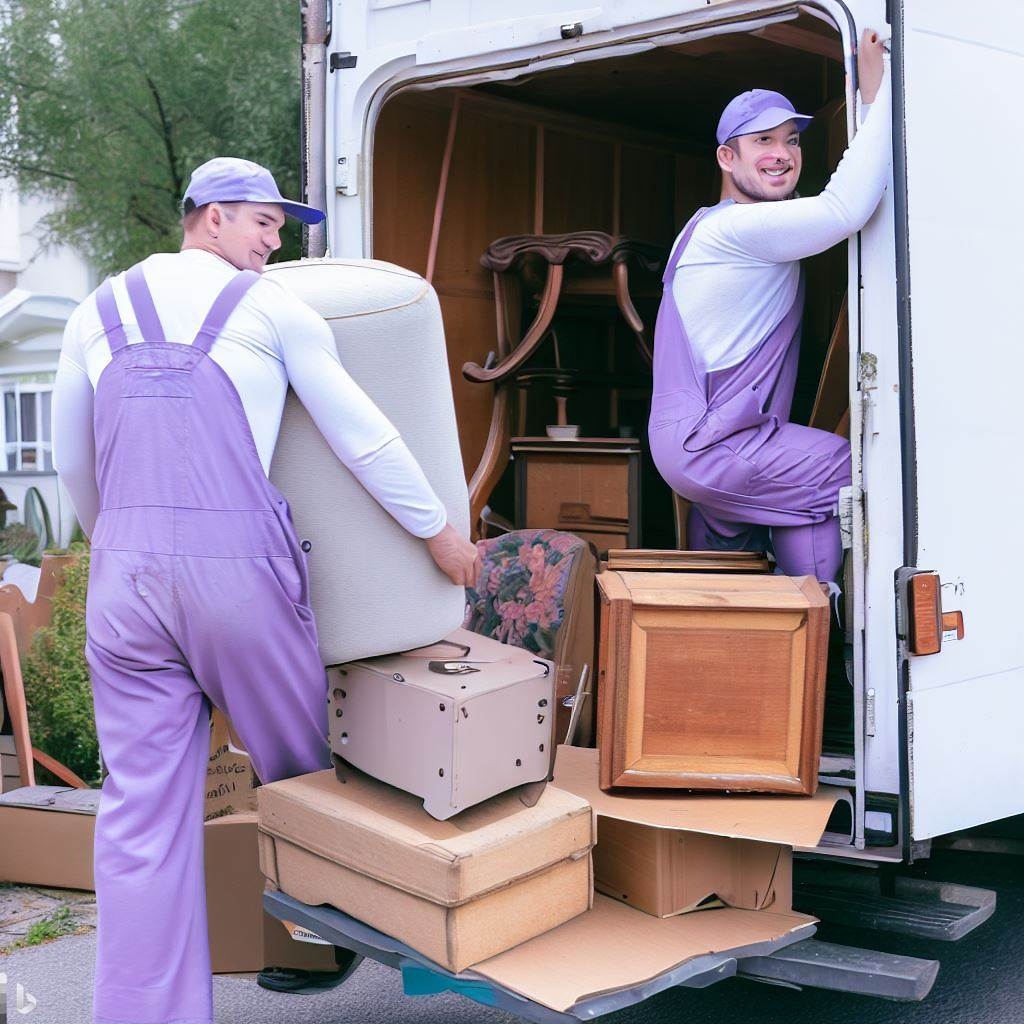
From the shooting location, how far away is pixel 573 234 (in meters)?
4.20

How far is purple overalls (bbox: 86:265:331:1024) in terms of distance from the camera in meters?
2.40

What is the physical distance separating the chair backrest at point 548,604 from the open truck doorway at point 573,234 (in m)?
0.35

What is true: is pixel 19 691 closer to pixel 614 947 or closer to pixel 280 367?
pixel 280 367

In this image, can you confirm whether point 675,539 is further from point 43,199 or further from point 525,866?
point 43,199

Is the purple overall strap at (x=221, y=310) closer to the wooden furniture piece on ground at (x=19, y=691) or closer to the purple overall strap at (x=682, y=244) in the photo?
the purple overall strap at (x=682, y=244)

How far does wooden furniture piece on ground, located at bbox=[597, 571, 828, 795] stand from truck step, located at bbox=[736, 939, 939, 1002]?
0.38 metres

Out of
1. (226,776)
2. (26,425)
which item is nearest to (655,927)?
(226,776)

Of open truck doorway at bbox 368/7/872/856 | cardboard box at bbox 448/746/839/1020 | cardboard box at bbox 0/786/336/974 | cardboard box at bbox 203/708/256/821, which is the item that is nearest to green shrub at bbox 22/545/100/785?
cardboard box at bbox 203/708/256/821

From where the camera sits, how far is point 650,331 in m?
4.54

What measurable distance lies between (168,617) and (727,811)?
1.21m

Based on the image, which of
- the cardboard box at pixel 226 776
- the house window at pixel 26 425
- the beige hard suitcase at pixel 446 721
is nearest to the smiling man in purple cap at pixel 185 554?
the beige hard suitcase at pixel 446 721

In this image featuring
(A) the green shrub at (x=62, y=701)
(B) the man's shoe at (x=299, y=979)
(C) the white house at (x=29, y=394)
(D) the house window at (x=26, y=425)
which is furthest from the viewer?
(D) the house window at (x=26, y=425)

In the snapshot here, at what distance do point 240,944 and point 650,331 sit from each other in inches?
100

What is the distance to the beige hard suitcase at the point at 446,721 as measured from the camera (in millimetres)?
2338
